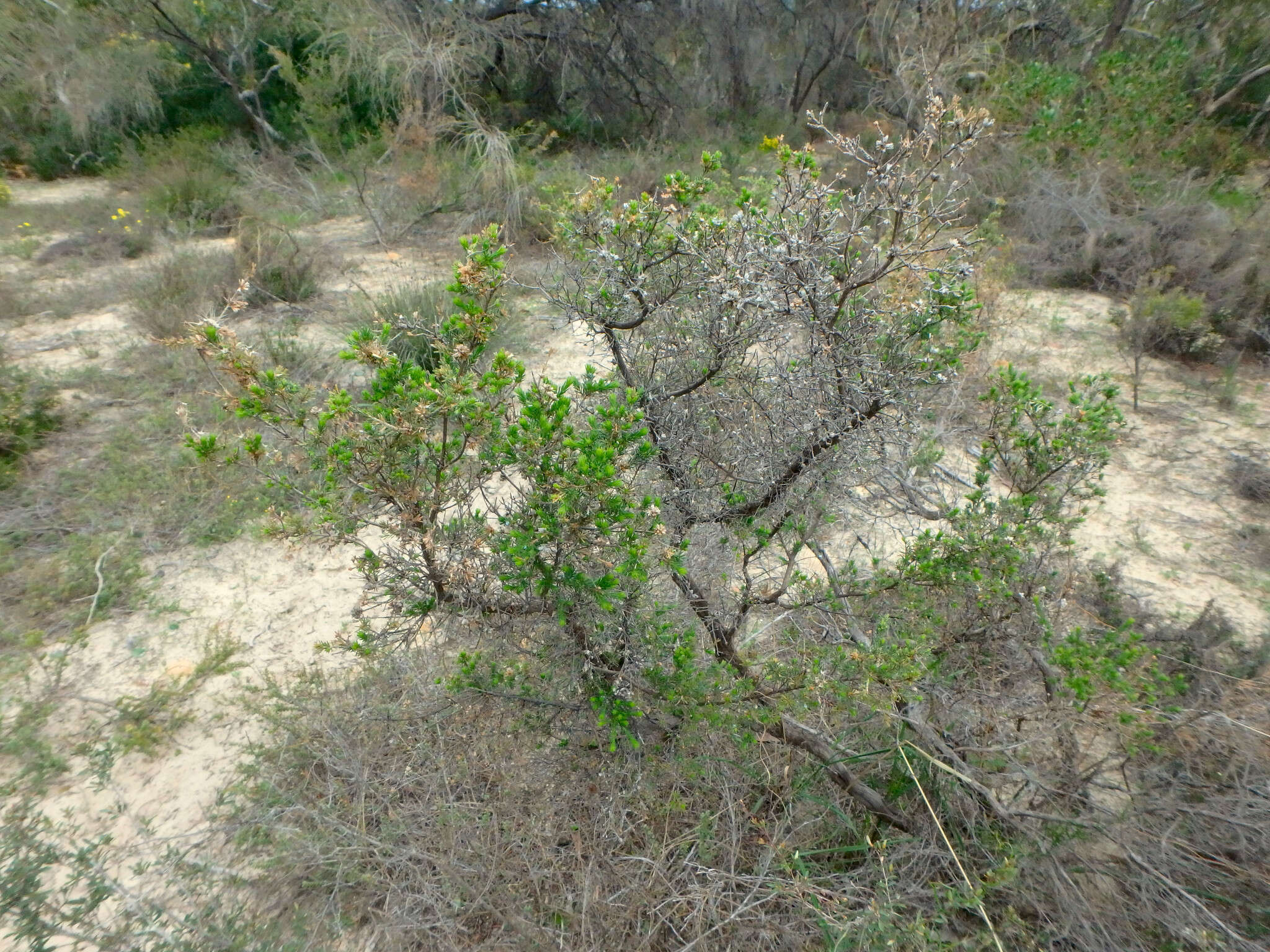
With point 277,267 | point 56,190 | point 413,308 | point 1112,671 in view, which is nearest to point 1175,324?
point 1112,671

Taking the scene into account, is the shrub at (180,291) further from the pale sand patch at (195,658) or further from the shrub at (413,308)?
the pale sand patch at (195,658)

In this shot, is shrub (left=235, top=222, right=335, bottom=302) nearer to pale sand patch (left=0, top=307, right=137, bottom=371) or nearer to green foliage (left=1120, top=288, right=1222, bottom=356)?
pale sand patch (left=0, top=307, right=137, bottom=371)

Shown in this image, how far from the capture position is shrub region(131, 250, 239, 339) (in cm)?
568

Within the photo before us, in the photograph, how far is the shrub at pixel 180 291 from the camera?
5.68 metres

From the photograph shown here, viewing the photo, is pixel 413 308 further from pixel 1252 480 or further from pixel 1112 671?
pixel 1252 480

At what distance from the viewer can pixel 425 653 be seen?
3008 mm

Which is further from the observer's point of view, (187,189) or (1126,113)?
(187,189)

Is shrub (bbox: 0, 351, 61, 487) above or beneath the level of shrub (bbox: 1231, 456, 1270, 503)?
above

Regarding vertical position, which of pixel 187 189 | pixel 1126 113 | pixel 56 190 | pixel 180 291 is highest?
pixel 1126 113

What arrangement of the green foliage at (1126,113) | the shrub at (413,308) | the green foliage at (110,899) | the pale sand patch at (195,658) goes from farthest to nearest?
the green foliage at (1126,113), the shrub at (413,308), the pale sand patch at (195,658), the green foliage at (110,899)

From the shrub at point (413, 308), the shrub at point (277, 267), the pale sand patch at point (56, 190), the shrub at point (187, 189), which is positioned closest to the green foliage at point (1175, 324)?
the shrub at point (413, 308)

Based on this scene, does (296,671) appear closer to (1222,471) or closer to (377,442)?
(377,442)

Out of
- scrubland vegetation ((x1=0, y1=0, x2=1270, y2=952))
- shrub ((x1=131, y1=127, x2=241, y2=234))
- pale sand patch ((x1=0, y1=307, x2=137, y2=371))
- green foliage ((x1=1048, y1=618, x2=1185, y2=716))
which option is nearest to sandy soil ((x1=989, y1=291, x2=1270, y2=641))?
scrubland vegetation ((x1=0, y1=0, x2=1270, y2=952))

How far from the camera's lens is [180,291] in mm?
6031
